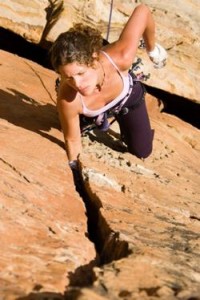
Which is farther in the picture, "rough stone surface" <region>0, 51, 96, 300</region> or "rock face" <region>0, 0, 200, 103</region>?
"rock face" <region>0, 0, 200, 103</region>

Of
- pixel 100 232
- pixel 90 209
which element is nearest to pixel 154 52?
pixel 90 209

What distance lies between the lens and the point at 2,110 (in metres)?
4.12

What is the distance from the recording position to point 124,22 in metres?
6.01

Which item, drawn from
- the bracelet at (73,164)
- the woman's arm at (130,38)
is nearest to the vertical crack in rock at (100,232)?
the bracelet at (73,164)

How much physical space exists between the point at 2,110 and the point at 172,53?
256cm

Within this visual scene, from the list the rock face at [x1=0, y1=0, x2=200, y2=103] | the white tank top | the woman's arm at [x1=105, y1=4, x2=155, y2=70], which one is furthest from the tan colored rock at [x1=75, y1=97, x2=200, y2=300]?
the rock face at [x1=0, y1=0, x2=200, y2=103]

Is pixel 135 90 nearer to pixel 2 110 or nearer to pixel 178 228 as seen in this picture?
pixel 2 110

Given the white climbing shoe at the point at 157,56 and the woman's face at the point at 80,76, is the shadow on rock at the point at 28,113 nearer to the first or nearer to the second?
the woman's face at the point at 80,76

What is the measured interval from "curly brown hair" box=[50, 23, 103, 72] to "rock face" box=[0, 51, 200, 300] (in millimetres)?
614

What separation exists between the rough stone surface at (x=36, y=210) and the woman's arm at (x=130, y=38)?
2.34 feet

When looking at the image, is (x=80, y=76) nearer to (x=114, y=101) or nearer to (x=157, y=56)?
(x=114, y=101)

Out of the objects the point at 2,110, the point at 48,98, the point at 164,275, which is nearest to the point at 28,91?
the point at 48,98

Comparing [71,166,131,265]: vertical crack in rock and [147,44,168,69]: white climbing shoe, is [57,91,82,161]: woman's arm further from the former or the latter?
[147,44,168,69]: white climbing shoe

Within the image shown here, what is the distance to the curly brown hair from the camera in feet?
9.91
